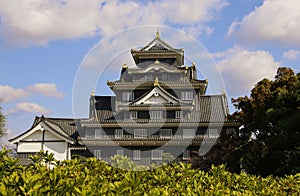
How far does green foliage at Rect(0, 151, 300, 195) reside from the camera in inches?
93.3

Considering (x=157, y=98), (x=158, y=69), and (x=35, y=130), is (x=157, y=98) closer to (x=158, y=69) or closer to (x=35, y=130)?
(x=158, y=69)

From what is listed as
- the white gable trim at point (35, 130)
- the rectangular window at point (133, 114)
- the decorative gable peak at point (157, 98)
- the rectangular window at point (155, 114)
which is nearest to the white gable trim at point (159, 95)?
the decorative gable peak at point (157, 98)

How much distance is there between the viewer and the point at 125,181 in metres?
2.83

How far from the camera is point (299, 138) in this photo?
15.1 metres

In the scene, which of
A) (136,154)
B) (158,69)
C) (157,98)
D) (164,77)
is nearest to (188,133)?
(157,98)

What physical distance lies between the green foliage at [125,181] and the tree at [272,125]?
1065cm

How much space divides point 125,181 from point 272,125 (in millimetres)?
16884

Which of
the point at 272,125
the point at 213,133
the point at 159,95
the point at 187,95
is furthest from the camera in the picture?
the point at 187,95

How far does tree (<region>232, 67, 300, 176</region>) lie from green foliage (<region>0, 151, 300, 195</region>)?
10.6 m

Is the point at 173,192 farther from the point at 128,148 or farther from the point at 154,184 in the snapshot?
the point at 128,148

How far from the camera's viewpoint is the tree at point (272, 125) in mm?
15539

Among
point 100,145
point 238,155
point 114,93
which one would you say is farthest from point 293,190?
point 114,93

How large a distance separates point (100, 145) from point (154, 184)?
25327 millimetres

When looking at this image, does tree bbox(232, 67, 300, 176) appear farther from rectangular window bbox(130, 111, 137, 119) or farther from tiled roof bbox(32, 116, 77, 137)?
tiled roof bbox(32, 116, 77, 137)
